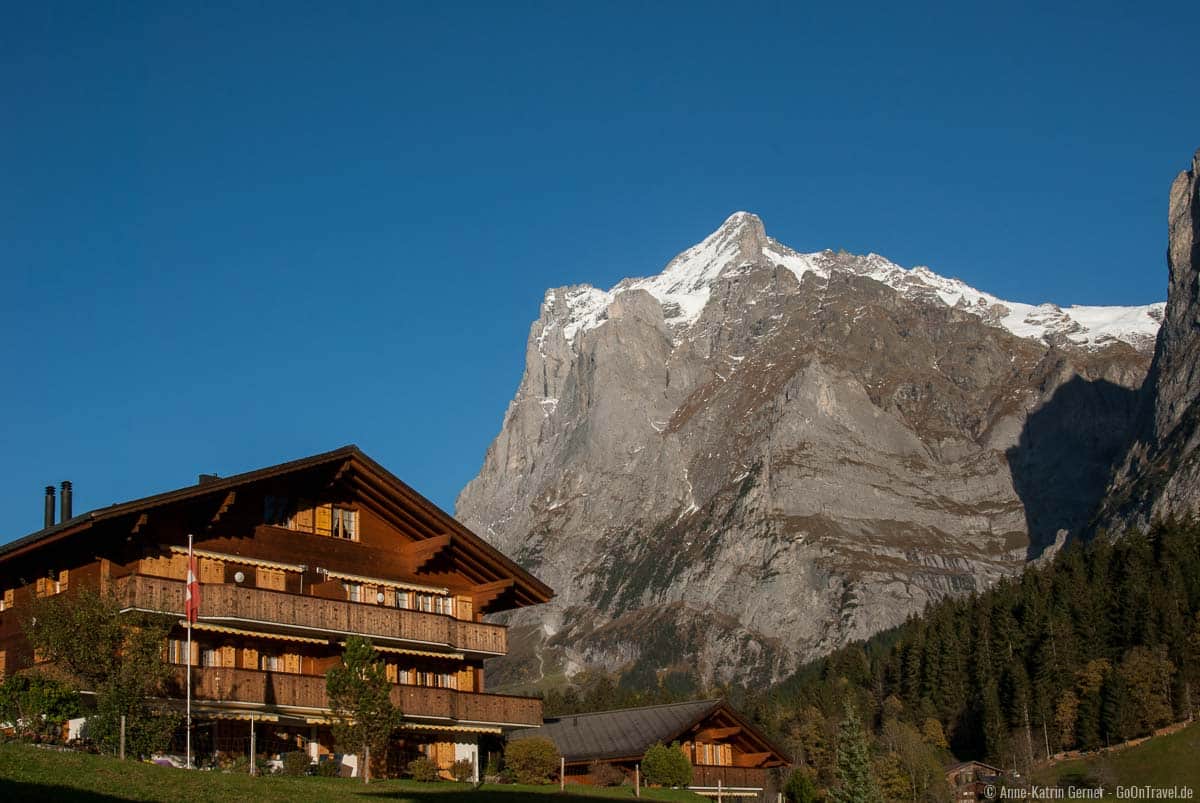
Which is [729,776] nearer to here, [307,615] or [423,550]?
[423,550]

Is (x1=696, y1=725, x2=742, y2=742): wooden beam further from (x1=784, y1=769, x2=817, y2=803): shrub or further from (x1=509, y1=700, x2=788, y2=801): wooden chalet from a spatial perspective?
(x1=784, y1=769, x2=817, y2=803): shrub

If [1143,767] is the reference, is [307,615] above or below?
above

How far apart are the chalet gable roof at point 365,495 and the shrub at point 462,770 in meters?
8.01

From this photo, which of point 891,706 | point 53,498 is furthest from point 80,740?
point 891,706

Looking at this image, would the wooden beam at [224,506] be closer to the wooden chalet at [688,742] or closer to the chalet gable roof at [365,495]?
the chalet gable roof at [365,495]

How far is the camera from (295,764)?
4638 cm

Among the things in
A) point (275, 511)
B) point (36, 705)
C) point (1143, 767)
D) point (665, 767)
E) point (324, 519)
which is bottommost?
point (1143, 767)

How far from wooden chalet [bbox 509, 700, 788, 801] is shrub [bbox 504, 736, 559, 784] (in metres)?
10.3

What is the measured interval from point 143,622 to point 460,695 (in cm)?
1522

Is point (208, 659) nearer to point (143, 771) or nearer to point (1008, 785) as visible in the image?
point (143, 771)

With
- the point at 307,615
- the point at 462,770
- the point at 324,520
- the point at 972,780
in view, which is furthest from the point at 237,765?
the point at 972,780

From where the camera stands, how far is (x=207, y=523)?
5247 cm

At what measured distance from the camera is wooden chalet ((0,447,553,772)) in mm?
50031

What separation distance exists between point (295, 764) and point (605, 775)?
22.1m
